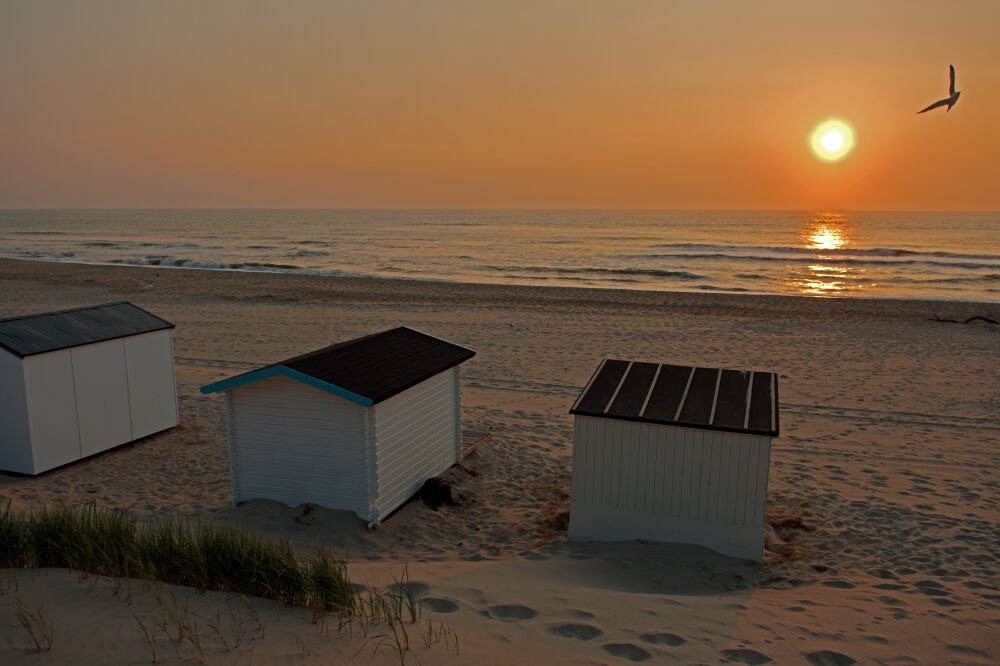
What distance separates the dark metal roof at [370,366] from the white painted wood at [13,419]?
291 centimetres

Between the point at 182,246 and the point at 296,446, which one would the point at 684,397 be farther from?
the point at 182,246

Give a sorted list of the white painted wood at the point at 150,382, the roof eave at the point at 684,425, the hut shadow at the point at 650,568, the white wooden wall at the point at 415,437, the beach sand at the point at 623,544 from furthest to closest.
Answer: the white painted wood at the point at 150,382
the white wooden wall at the point at 415,437
the roof eave at the point at 684,425
the hut shadow at the point at 650,568
the beach sand at the point at 623,544

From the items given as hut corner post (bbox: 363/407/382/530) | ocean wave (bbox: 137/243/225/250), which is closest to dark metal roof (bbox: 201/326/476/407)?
hut corner post (bbox: 363/407/382/530)

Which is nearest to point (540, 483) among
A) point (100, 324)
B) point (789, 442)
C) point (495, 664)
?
point (789, 442)

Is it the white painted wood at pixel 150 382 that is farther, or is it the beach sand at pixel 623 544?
the white painted wood at pixel 150 382

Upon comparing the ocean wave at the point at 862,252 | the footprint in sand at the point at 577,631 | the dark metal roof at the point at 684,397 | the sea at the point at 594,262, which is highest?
the dark metal roof at the point at 684,397

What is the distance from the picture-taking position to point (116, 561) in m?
5.41

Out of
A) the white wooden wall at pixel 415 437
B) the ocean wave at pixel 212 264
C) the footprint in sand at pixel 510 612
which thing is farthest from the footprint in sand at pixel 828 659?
the ocean wave at pixel 212 264

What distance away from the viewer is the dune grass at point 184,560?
512cm

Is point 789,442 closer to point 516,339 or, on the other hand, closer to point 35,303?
point 516,339

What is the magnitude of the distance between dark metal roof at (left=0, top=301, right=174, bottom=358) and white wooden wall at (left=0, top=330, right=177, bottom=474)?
112mm

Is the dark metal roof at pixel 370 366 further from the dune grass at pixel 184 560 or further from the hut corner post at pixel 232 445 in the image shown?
the dune grass at pixel 184 560

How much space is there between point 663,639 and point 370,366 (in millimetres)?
4910

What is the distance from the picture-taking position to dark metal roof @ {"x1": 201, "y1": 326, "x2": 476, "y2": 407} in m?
7.97
